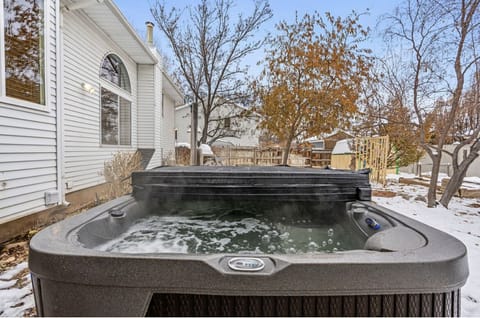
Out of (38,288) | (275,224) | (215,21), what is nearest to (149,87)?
(215,21)

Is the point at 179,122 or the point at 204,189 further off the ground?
the point at 179,122

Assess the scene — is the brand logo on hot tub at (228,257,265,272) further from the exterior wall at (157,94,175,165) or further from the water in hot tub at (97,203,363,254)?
the exterior wall at (157,94,175,165)

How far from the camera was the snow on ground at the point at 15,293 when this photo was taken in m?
1.73

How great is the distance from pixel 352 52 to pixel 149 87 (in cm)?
558

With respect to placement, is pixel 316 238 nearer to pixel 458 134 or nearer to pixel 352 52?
pixel 352 52

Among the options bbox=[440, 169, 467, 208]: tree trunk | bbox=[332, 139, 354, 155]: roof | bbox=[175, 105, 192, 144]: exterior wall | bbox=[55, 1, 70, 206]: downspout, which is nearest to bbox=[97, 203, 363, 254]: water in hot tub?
bbox=[55, 1, 70, 206]: downspout

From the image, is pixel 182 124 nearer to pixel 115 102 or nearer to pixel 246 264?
pixel 115 102

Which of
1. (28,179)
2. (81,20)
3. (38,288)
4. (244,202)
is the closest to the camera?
(38,288)

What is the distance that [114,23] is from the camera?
511cm

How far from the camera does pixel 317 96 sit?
24.3 ft

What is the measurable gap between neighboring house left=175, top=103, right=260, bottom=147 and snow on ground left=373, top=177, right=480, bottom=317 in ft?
28.4

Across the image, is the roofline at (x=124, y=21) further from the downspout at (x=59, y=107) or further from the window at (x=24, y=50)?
the window at (x=24, y=50)

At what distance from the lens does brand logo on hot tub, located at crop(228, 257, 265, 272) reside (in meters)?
0.93

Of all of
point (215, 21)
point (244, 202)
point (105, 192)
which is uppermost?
point (215, 21)
